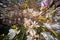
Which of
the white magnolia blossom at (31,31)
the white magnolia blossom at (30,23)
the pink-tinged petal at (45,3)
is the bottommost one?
the white magnolia blossom at (31,31)

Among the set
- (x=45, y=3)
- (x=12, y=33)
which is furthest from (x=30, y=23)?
(x=45, y=3)

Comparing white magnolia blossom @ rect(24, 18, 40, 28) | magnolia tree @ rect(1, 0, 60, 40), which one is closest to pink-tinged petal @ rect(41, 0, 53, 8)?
magnolia tree @ rect(1, 0, 60, 40)

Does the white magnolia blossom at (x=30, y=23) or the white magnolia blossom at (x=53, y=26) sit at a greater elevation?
the white magnolia blossom at (x=30, y=23)

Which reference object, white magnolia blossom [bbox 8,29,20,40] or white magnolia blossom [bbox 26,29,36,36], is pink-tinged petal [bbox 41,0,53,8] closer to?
white magnolia blossom [bbox 26,29,36,36]

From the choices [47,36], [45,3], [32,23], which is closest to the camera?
[47,36]

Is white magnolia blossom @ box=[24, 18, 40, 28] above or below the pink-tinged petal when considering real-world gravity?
below

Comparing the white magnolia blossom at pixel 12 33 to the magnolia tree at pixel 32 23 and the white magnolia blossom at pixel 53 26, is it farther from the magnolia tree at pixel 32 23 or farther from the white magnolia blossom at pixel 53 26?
the white magnolia blossom at pixel 53 26

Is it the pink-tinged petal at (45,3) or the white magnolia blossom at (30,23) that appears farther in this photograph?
the pink-tinged petal at (45,3)

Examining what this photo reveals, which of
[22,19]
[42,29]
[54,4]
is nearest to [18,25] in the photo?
[22,19]

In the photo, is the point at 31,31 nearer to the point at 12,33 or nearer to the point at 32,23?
the point at 32,23

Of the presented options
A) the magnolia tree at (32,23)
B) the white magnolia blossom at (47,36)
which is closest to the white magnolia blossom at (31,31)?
the magnolia tree at (32,23)

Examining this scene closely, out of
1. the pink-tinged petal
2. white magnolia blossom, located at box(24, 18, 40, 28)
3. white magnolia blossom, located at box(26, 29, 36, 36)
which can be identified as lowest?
white magnolia blossom, located at box(26, 29, 36, 36)
